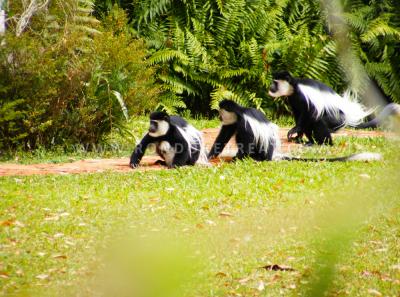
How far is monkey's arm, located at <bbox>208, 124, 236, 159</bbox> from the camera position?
926 cm

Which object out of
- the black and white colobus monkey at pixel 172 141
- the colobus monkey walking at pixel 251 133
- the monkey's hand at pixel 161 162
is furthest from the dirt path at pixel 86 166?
the colobus monkey walking at pixel 251 133

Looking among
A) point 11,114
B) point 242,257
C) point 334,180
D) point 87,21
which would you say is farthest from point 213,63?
point 242,257

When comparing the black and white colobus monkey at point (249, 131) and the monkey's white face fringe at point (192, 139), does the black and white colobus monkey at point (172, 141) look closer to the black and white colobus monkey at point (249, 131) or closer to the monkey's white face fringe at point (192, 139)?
the monkey's white face fringe at point (192, 139)

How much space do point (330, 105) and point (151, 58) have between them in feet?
13.9

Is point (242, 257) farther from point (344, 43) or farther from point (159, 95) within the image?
point (159, 95)

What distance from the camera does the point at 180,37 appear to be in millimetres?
14273

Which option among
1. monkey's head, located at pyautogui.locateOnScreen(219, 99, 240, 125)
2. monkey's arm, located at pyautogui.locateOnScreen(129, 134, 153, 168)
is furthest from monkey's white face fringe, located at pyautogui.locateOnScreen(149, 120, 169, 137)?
monkey's head, located at pyautogui.locateOnScreen(219, 99, 240, 125)

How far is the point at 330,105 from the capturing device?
416 inches

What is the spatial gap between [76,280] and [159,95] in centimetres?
943

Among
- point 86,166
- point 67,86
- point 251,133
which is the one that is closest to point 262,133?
point 251,133

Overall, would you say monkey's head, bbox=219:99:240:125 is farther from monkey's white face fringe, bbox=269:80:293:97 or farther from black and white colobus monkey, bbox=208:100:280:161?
monkey's white face fringe, bbox=269:80:293:97

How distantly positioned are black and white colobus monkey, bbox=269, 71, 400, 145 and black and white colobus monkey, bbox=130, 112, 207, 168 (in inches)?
84.8

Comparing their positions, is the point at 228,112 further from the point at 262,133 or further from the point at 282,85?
the point at 282,85

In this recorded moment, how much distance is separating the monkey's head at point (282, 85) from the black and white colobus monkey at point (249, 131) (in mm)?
1397
